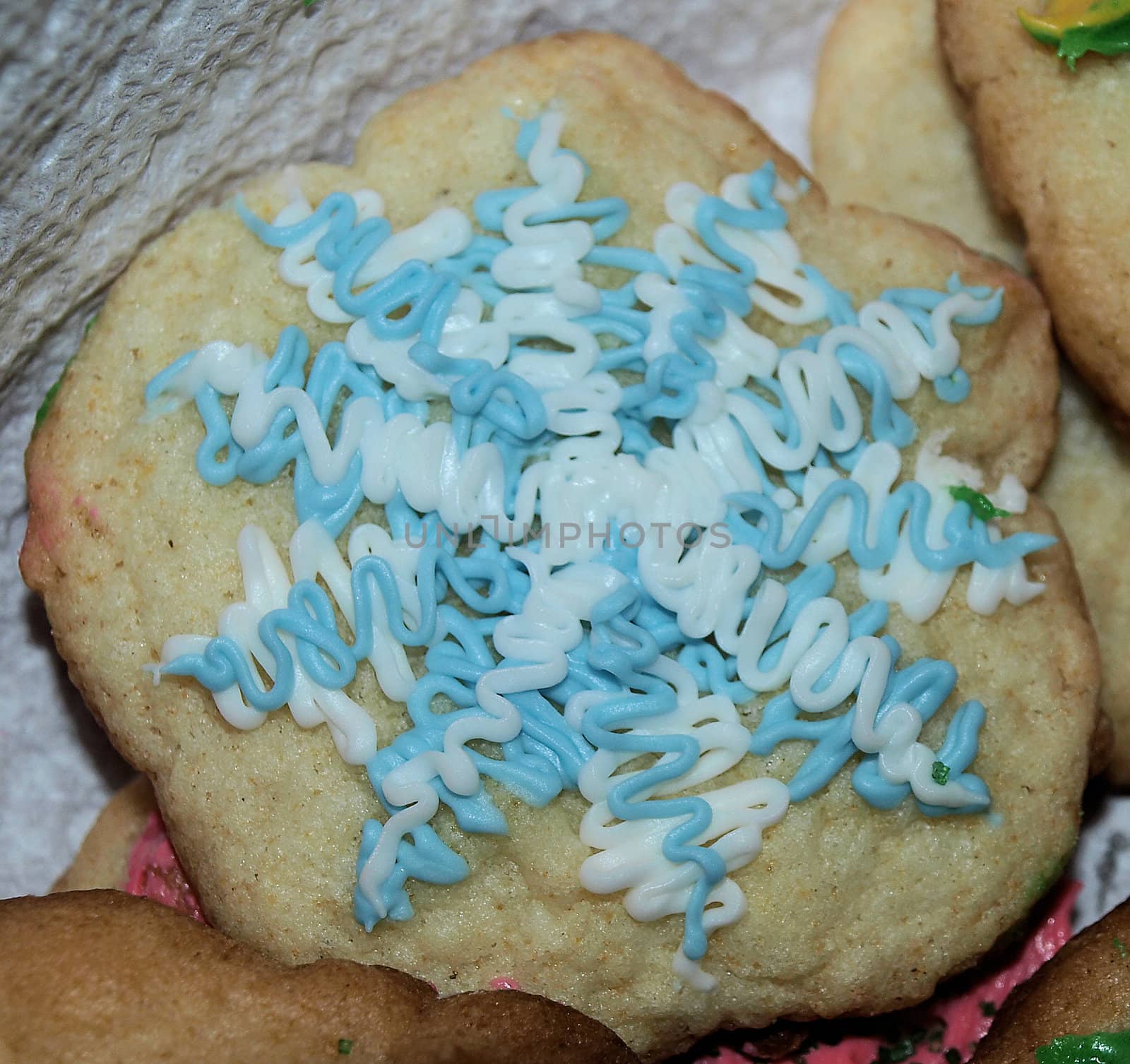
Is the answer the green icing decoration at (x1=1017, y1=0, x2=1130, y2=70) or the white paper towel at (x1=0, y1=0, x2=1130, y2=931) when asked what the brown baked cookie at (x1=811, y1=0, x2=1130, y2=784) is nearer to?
the white paper towel at (x1=0, y1=0, x2=1130, y2=931)

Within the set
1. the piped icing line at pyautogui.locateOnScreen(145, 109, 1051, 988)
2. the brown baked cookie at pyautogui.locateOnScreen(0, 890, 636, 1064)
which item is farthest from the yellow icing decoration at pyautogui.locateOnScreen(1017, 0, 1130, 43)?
the brown baked cookie at pyautogui.locateOnScreen(0, 890, 636, 1064)

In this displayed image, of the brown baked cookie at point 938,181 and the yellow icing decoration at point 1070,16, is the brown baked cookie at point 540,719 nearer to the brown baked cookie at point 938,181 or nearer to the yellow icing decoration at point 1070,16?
the brown baked cookie at point 938,181

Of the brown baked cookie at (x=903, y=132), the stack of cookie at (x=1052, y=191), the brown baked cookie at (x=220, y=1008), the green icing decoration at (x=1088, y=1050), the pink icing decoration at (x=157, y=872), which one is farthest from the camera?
the brown baked cookie at (x=903, y=132)

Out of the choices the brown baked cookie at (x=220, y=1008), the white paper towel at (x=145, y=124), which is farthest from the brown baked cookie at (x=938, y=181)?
the brown baked cookie at (x=220, y=1008)

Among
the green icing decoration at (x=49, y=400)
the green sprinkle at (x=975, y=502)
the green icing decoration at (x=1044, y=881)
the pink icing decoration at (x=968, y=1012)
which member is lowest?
the pink icing decoration at (x=968, y=1012)

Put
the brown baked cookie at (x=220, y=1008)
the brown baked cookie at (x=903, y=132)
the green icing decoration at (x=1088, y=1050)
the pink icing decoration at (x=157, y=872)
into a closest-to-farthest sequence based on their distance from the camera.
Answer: the brown baked cookie at (x=220, y=1008) < the green icing decoration at (x=1088, y=1050) < the pink icing decoration at (x=157, y=872) < the brown baked cookie at (x=903, y=132)

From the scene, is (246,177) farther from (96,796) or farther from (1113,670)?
(1113,670)

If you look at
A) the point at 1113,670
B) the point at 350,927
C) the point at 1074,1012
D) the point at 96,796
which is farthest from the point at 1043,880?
the point at 96,796
